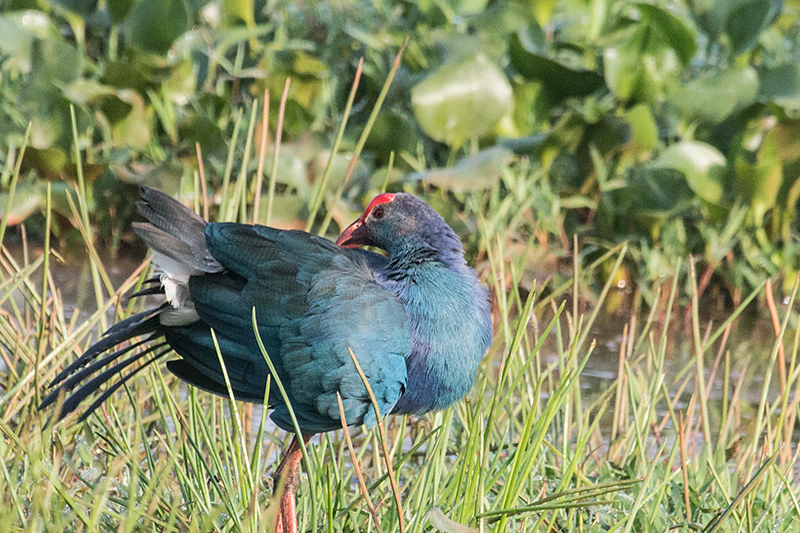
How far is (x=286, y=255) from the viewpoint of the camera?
1.43 meters

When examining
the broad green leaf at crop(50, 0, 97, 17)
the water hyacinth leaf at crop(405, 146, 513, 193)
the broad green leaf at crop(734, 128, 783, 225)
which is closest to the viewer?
the water hyacinth leaf at crop(405, 146, 513, 193)

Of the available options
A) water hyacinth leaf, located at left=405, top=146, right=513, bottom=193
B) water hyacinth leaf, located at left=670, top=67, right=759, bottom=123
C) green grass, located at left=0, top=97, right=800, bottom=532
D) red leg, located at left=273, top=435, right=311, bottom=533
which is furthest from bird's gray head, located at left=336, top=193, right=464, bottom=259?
water hyacinth leaf, located at left=670, top=67, right=759, bottom=123

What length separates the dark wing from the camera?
136cm

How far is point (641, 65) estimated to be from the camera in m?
3.33

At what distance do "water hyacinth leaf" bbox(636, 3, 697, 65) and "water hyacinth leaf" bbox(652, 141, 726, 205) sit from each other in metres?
0.34

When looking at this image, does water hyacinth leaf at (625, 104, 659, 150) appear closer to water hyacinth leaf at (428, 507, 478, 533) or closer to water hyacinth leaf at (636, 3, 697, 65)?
water hyacinth leaf at (636, 3, 697, 65)

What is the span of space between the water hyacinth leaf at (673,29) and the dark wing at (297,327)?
2.12 metres

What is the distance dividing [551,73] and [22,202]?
1777 mm

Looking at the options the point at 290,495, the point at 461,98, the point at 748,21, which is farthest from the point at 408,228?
the point at 748,21

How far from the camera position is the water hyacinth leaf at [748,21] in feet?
10.9

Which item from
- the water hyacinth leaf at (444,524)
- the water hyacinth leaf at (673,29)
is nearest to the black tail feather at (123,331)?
the water hyacinth leaf at (444,524)

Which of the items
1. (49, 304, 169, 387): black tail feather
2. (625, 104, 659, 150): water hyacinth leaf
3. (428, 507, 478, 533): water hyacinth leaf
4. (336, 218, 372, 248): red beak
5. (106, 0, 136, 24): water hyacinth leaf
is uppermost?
(106, 0, 136, 24): water hyacinth leaf

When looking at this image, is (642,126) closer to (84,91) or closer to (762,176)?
(762,176)

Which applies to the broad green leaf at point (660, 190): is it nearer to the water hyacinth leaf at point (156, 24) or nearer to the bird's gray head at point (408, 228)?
the water hyacinth leaf at point (156, 24)
